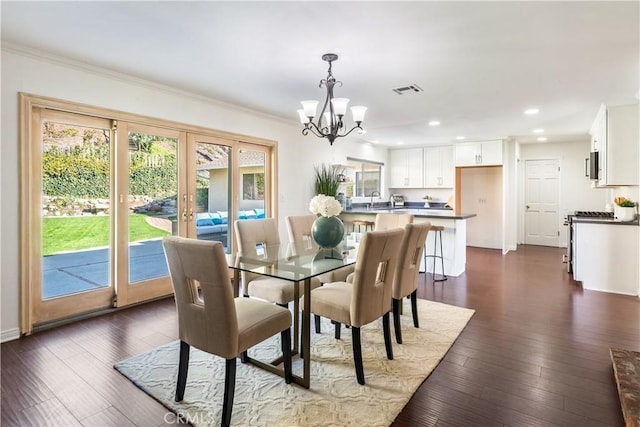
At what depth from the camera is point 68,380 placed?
7.20 ft

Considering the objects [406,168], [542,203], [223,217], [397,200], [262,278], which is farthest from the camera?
[397,200]

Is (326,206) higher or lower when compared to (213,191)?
lower

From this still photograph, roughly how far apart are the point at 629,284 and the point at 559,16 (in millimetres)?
3709

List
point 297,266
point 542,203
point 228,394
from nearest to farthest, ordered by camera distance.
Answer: point 228,394, point 297,266, point 542,203

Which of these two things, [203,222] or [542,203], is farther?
[542,203]

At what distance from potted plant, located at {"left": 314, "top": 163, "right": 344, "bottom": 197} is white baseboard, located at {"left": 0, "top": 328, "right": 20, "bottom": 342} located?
13.9 feet

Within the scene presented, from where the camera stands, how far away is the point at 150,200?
3.81m

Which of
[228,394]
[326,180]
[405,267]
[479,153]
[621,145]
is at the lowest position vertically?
[228,394]

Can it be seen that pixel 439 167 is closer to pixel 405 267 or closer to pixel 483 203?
pixel 483 203

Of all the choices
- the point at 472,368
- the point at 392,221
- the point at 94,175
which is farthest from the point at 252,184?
the point at 472,368

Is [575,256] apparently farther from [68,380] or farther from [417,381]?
[68,380]

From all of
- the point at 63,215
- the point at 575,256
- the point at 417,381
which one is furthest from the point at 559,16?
the point at 63,215

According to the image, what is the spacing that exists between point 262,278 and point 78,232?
195 centimetres

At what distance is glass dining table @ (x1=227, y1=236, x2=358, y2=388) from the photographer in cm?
212
